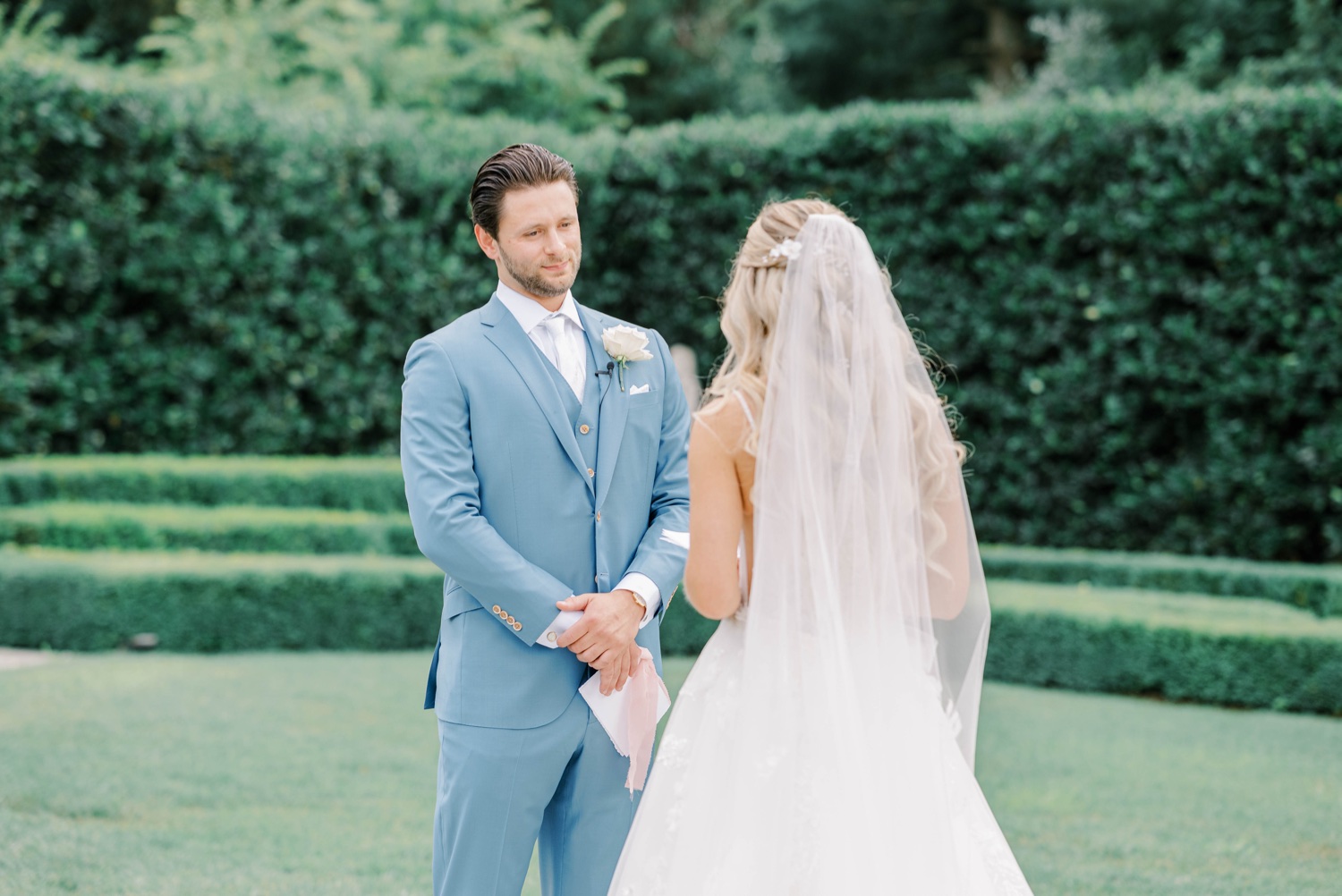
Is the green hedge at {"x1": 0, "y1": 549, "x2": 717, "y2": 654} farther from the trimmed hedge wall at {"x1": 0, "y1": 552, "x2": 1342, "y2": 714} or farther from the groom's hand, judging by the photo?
the groom's hand

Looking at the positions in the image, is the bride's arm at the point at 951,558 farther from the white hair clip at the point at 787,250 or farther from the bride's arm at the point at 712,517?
the white hair clip at the point at 787,250

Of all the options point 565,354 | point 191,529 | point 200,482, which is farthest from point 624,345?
point 200,482

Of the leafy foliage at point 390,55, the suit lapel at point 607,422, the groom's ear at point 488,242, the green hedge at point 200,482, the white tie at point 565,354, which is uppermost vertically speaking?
the leafy foliage at point 390,55

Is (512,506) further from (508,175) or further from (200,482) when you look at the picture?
(200,482)

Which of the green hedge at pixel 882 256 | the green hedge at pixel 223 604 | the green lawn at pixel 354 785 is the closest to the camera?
the green lawn at pixel 354 785

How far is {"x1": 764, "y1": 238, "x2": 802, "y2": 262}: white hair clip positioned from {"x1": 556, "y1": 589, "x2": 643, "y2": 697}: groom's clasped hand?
2.66 ft

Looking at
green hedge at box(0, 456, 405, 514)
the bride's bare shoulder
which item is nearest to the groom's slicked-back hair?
the bride's bare shoulder

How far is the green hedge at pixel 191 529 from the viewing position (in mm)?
8422

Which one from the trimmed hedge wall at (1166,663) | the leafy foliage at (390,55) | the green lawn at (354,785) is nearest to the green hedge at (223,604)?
the green lawn at (354,785)

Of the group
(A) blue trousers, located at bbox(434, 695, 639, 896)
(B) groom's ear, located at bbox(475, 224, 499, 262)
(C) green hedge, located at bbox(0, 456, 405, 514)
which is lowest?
(C) green hedge, located at bbox(0, 456, 405, 514)

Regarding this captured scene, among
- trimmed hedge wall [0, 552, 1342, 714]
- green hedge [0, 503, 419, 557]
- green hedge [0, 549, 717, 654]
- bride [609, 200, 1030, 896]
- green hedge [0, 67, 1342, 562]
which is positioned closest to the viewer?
bride [609, 200, 1030, 896]

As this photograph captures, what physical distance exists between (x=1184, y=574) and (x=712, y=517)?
7367 millimetres

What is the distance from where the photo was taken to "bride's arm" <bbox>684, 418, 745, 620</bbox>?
2.59 metres

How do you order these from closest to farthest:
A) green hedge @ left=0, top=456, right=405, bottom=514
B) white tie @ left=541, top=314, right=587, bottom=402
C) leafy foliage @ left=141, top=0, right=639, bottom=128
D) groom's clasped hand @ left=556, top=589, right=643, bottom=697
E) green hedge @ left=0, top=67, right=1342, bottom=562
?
groom's clasped hand @ left=556, top=589, right=643, bottom=697
white tie @ left=541, top=314, right=587, bottom=402
green hedge @ left=0, top=456, right=405, bottom=514
green hedge @ left=0, top=67, right=1342, bottom=562
leafy foliage @ left=141, top=0, right=639, bottom=128
